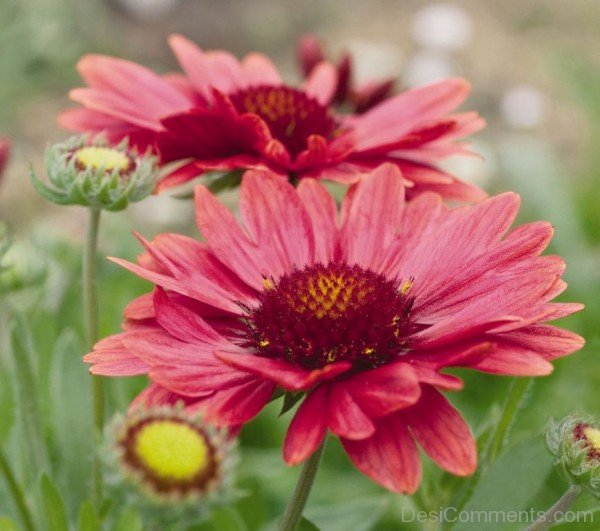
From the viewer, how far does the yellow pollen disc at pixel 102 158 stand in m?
0.66

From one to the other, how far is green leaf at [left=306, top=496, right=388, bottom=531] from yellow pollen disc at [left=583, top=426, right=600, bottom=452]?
0.33 metres

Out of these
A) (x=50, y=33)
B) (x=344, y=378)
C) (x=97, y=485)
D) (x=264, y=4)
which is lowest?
(x=97, y=485)

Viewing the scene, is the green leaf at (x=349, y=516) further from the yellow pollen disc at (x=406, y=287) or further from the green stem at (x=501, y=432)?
the yellow pollen disc at (x=406, y=287)

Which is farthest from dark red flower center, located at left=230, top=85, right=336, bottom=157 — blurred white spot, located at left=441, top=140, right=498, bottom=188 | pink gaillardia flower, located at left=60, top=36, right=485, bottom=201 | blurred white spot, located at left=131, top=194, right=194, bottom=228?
blurred white spot, located at left=131, top=194, right=194, bottom=228

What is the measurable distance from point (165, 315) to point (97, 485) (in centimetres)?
19

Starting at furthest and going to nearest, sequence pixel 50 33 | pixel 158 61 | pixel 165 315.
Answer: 1. pixel 158 61
2. pixel 50 33
3. pixel 165 315

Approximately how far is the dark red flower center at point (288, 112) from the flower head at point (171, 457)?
41 centimetres

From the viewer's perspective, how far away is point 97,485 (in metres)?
0.70

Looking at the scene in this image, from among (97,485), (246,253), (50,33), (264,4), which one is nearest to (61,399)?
(97,485)

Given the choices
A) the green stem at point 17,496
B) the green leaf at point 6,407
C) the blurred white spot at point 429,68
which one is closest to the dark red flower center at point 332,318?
the green stem at point 17,496

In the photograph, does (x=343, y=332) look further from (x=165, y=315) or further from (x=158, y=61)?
(x=158, y=61)

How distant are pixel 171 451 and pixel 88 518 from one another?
0.20 m

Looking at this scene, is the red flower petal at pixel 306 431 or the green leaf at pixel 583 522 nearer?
the red flower petal at pixel 306 431

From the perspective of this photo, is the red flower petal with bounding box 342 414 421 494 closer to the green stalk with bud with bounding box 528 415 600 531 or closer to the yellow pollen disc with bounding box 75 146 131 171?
the green stalk with bud with bounding box 528 415 600 531
